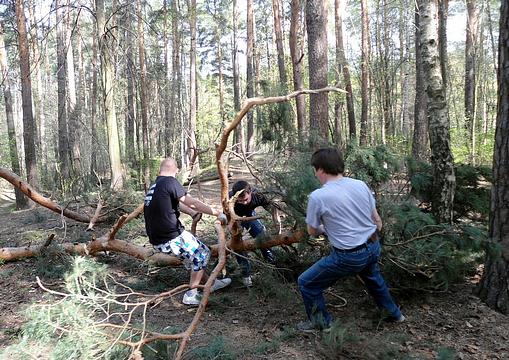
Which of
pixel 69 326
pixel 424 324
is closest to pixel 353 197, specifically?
pixel 424 324

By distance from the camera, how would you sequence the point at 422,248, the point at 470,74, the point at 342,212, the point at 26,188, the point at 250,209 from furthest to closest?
the point at 470,74 → the point at 26,188 → the point at 250,209 → the point at 422,248 → the point at 342,212

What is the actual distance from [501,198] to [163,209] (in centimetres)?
336

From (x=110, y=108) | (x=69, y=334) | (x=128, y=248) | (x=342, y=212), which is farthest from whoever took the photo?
(x=110, y=108)

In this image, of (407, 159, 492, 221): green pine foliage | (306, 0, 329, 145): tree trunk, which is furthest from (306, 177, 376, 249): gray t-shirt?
(306, 0, 329, 145): tree trunk

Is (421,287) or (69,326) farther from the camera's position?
(421,287)

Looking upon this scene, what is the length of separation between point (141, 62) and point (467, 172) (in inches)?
579

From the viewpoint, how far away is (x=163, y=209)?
4.25 m

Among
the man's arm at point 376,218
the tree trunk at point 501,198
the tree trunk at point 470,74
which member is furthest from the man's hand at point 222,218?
the tree trunk at point 470,74

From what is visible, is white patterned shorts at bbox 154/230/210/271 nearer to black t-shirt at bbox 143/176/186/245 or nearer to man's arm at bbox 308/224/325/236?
black t-shirt at bbox 143/176/186/245

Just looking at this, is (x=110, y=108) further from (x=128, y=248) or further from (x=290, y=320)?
(x=290, y=320)

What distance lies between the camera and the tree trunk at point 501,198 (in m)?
3.71

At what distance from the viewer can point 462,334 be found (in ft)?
11.9

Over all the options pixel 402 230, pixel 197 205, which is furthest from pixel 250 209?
pixel 402 230

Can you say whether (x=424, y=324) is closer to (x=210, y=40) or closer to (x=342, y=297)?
(x=342, y=297)
